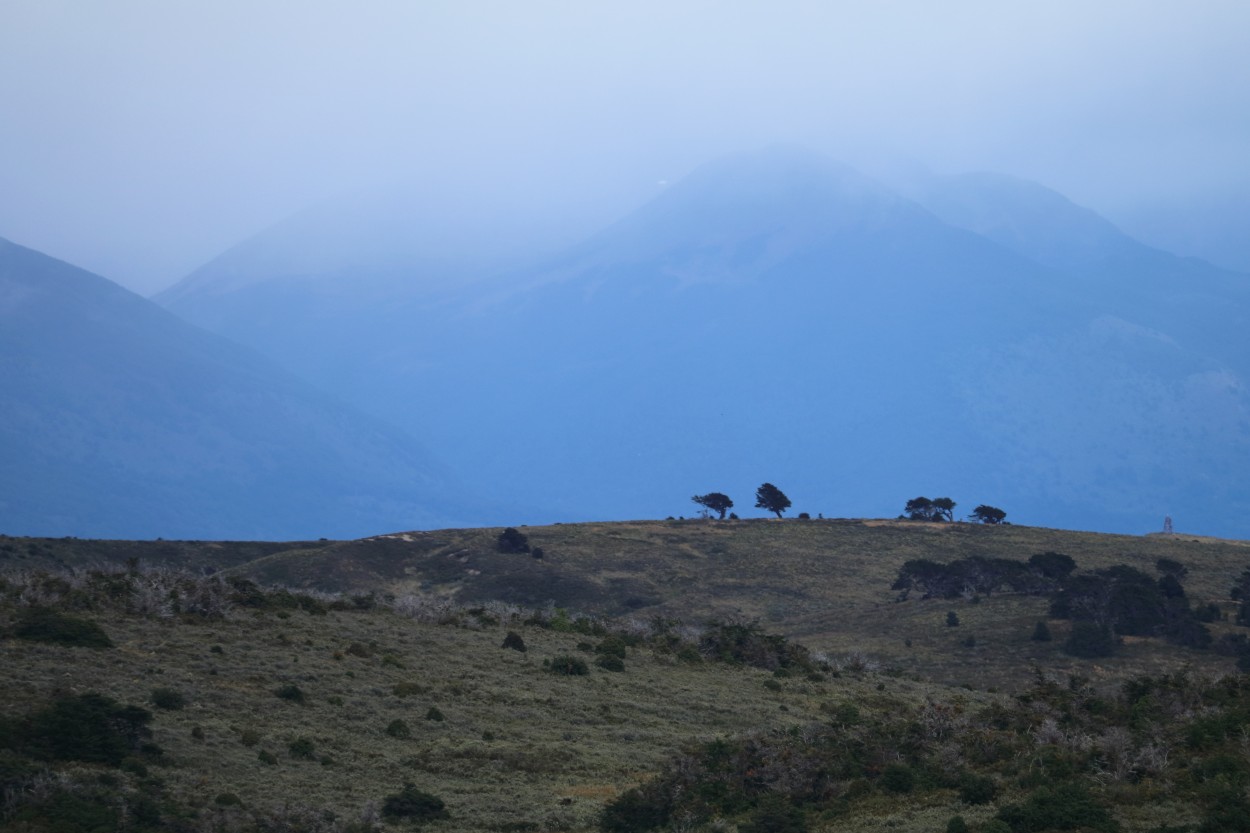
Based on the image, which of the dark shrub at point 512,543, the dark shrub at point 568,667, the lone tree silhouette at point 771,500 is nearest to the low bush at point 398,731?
the dark shrub at point 568,667

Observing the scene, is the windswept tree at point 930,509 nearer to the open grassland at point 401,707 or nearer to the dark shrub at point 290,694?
the open grassland at point 401,707

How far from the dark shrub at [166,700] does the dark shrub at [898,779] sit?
1414cm

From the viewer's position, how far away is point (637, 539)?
76438 millimetres

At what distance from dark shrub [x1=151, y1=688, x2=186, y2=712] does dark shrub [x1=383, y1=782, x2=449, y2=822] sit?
549cm

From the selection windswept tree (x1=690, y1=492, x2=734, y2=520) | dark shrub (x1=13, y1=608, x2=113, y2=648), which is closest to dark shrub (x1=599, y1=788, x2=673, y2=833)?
dark shrub (x1=13, y1=608, x2=113, y2=648)

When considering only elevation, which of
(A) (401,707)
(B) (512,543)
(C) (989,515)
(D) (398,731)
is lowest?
(D) (398,731)

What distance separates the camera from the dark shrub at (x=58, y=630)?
23.5 m

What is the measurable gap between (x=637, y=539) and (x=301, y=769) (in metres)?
56.5

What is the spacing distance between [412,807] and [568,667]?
1249 centimetres

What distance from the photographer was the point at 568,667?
3141cm

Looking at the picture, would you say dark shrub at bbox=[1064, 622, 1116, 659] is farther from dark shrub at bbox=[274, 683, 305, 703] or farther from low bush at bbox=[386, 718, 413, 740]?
dark shrub at bbox=[274, 683, 305, 703]

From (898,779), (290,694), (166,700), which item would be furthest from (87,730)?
(898,779)

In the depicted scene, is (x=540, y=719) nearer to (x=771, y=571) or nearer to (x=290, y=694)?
(x=290, y=694)

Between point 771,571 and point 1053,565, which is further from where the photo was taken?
point 771,571
